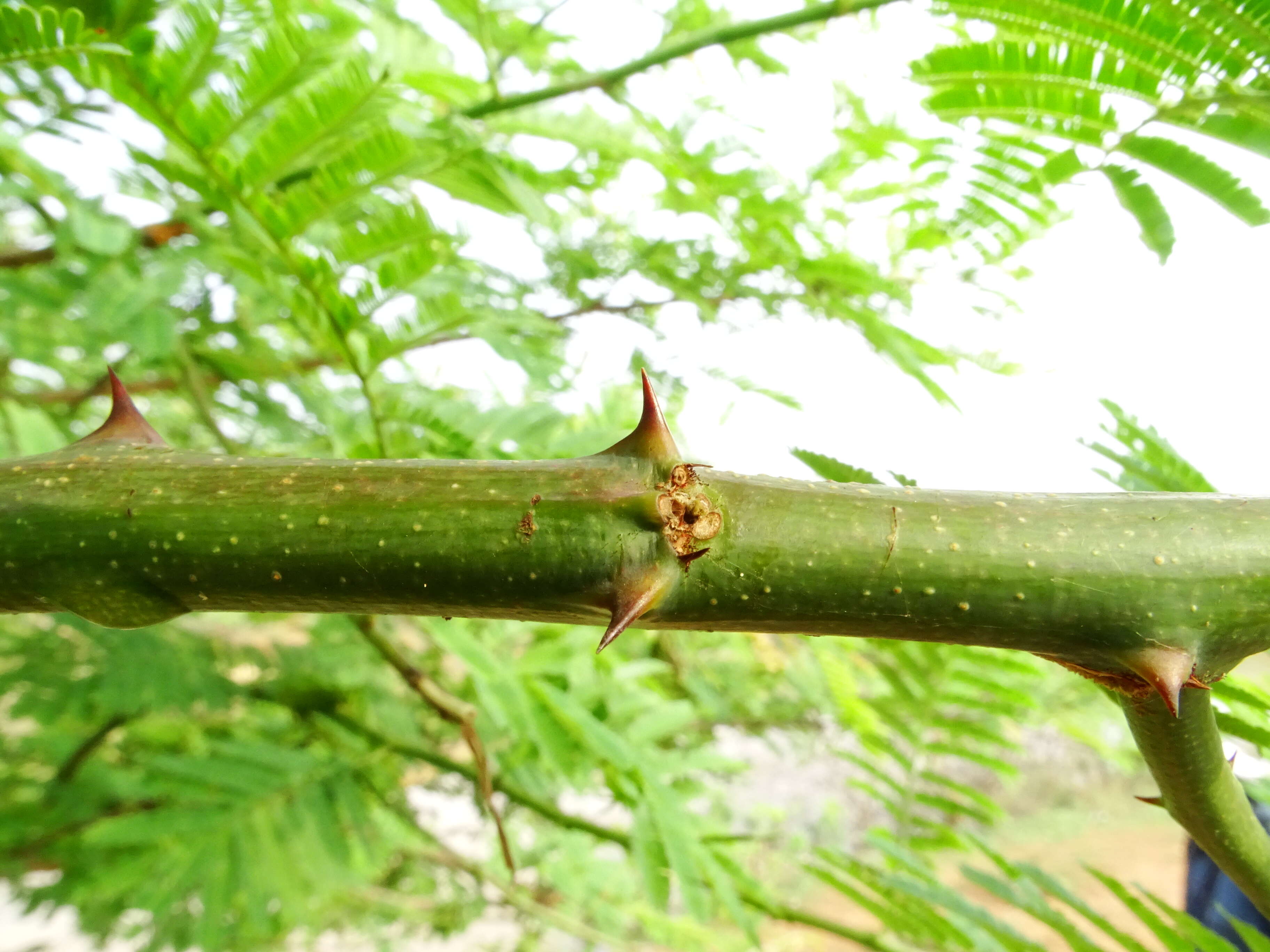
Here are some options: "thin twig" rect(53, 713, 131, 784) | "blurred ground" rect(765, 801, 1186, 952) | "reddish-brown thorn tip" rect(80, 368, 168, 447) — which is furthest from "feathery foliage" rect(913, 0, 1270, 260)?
"blurred ground" rect(765, 801, 1186, 952)

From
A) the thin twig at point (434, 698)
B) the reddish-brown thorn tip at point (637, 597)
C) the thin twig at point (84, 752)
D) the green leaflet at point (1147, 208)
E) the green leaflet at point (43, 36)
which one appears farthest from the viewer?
the thin twig at point (84, 752)

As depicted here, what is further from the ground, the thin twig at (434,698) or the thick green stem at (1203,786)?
the thick green stem at (1203,786)

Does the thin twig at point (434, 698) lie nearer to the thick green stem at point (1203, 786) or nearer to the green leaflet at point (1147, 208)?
the thick green stem at point (1203, 786)

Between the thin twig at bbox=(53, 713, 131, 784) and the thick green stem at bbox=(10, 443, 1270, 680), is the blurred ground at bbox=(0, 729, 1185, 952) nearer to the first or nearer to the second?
the thin twig at bbox=(53, 713, 131, 784)

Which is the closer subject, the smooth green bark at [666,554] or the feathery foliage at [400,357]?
the smooth green bark at [666,554]

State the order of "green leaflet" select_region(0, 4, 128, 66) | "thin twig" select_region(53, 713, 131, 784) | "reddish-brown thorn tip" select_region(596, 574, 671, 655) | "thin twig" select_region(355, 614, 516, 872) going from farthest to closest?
"thin twig" select_region(53, 713, 131, 784)
"thin twig" select_region(355, 614, 516, 872)
"green leaflet" select_region(0, 4, 128, 66)
"reddish-brown thorn tip" select_region(596, 574, 671, 655)

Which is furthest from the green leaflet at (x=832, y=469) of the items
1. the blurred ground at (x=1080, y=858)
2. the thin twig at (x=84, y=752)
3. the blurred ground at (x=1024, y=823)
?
the blurred ground at (x=1080, y=858)

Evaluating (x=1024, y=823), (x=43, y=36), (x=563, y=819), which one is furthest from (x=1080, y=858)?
(x=43, y=36)
